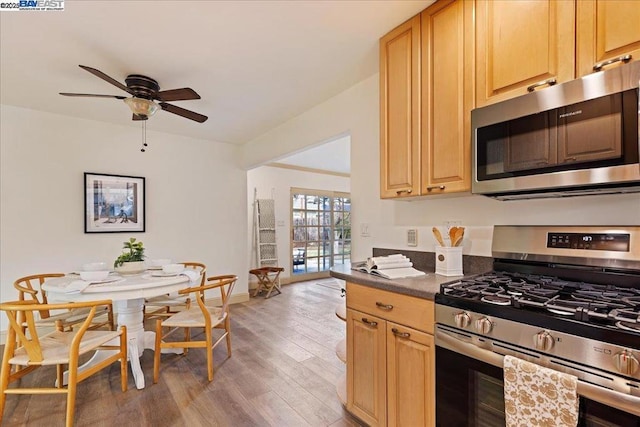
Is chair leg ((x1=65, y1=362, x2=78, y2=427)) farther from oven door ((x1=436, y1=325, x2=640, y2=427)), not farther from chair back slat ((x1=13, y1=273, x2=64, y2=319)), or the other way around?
oven door ((x1=436, y1=325, x2=640, y2=427))

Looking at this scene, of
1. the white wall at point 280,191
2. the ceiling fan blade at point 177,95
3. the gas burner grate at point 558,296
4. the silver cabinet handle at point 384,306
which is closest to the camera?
the gas burner grate at point 558,296

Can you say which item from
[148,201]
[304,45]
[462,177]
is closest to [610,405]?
[462,177]

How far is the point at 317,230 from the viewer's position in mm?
6742

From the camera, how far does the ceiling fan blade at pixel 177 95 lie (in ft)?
7.20

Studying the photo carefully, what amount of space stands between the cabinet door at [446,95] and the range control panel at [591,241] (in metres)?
0.47

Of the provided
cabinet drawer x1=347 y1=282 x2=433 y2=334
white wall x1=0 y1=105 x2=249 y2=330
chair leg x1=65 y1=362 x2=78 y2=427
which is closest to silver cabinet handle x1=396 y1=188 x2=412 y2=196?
cabinet drawer x1=347 y1=282 x2=433 y2=334

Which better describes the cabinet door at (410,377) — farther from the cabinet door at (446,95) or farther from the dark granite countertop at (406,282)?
the cabinet door at (446,95)

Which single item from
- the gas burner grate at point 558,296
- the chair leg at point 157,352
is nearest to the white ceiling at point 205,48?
the gas burner grate at point 558,296

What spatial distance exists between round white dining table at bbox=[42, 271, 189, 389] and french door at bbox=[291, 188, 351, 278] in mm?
3713

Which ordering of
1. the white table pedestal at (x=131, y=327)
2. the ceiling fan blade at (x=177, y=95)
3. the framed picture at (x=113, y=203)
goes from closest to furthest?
1. the ceiling fan blade at (x=177, y=95)
2. the white table pedestal at (x=131, y=327)
3. the framed picture at (x=113, y=203)

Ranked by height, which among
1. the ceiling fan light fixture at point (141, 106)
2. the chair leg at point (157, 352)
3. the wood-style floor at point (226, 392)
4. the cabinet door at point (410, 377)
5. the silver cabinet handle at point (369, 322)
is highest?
the ceiling fan light fixture at point (141, 106)

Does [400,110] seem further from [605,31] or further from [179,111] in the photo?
[179,111]

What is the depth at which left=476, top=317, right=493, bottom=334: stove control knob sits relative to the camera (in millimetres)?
1092

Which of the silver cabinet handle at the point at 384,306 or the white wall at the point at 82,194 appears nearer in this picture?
the silver cabinet handle at the point at 384,306
